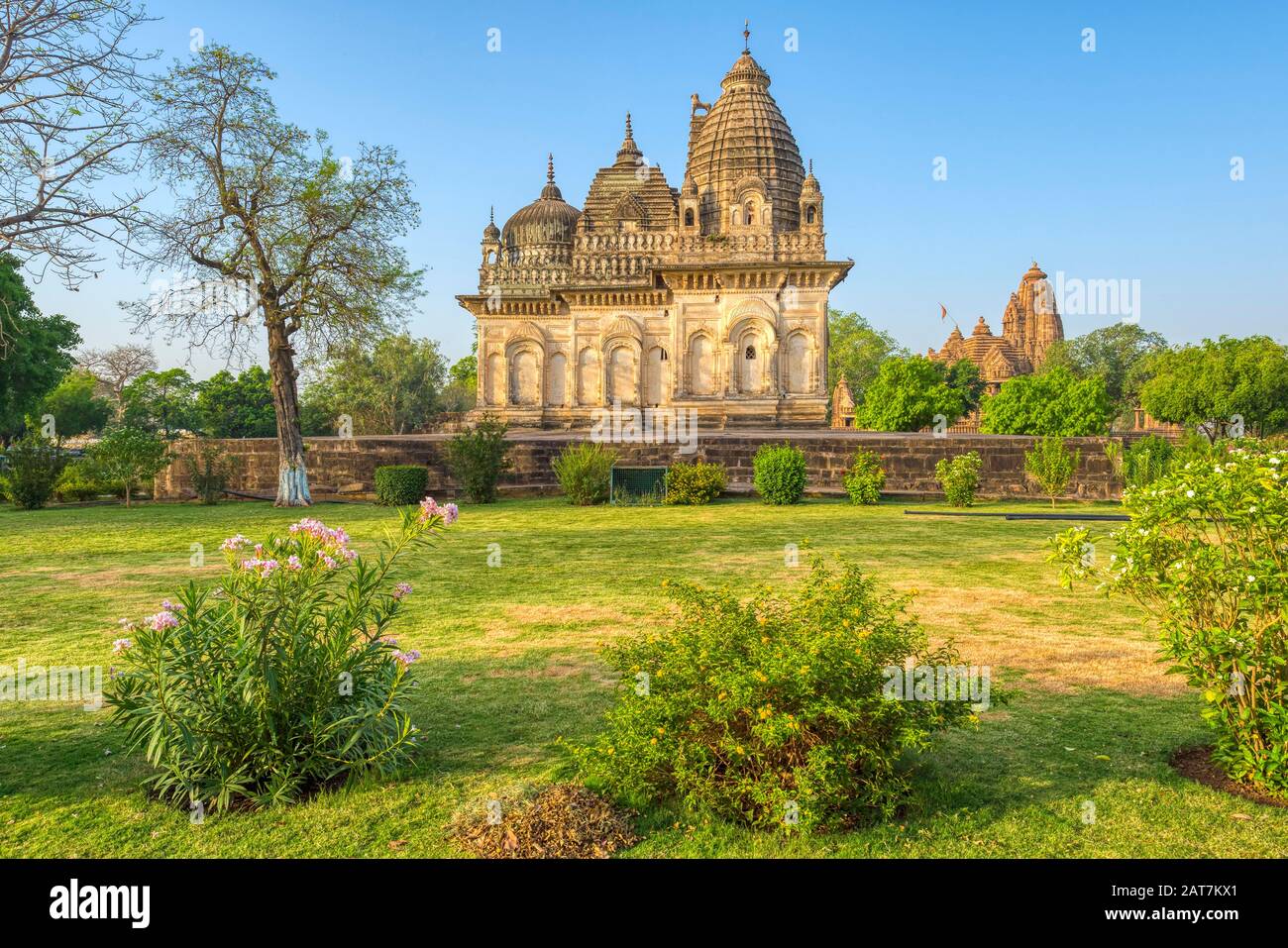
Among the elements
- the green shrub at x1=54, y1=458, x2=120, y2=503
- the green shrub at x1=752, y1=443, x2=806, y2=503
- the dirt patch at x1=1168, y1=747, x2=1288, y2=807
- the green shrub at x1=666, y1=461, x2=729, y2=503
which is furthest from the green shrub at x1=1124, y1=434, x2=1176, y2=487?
the green shrub at x1=54, y1=458, x2=120, y2=503

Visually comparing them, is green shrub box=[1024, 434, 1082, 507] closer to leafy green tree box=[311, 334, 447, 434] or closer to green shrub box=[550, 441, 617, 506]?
green shrub box=[550, 441, 617, 506]

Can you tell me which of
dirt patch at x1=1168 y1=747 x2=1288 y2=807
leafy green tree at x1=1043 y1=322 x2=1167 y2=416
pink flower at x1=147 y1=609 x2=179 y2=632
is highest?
leafy green tree at x1=1043 y1=322 x2=1167 y2=416

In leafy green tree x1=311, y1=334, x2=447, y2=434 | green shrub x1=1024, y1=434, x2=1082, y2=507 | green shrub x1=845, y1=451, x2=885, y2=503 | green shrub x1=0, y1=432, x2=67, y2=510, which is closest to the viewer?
green shrub x1=1024, y1=434, x2=1082, y2=507

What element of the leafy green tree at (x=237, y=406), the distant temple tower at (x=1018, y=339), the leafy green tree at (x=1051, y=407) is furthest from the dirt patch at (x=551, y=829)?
the distant temple tower at (x=1018, y=339)

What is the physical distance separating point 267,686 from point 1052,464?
14502mm

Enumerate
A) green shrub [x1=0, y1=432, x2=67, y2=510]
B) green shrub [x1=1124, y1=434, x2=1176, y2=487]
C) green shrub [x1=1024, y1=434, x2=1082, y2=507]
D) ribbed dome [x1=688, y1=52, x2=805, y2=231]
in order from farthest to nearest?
ribbed dome [x1=688, y1=52, x2=805, y2=231], green shrub [x1=0, y1=432, x2=67, y2=510], green shrub [x1=1024, y1=434, x2=1082, y2=507], green shrub [x1=1124, y1=434, x2=1176, y2=487]

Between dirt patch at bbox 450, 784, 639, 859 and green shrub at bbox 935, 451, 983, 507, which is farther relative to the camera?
green shrub at bbox 935, 451, 983, 507

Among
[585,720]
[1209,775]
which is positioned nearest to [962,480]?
[1209,775]

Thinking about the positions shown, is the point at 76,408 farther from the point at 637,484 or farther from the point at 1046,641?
the point at 1046,641

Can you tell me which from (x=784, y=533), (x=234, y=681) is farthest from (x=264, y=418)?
(x=234, y=681)

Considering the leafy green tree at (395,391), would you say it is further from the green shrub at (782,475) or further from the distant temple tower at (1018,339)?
the distant temple tower at (1018,339)

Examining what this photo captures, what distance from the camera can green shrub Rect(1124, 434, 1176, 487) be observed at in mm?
14578

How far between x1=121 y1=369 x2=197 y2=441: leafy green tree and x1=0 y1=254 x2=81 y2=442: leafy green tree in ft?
35.1
